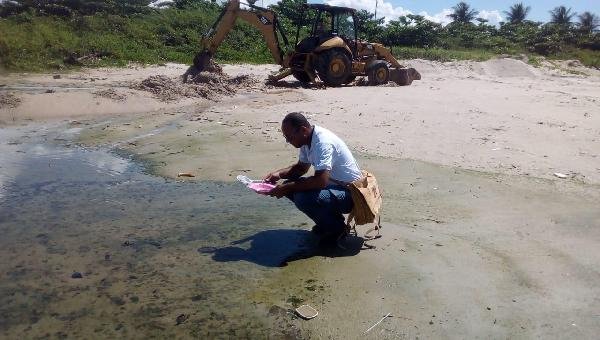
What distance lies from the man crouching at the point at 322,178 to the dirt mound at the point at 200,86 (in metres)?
8.88

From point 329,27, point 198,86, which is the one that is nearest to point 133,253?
point 198,86

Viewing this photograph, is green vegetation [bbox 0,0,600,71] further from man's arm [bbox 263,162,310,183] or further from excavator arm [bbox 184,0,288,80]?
man's arm [bbox 263,162,310,183]

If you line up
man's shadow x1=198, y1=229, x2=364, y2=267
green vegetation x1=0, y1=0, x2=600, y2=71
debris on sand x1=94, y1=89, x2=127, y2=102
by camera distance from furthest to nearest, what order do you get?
green vegetation x1=0, y1=0, x2=600, y2=71 < debris on sand x1=94, y1=89, x2=127, y2=102 < man's shadow x1=198, y1=229, x2=364, y2=267

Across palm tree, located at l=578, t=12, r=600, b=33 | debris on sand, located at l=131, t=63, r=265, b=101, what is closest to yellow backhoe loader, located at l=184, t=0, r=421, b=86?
debris on sand, located at l=131, t=63, r=265, b=101

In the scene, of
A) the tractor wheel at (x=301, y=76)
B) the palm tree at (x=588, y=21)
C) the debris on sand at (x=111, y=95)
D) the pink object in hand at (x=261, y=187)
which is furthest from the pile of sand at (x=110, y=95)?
the palm tree at (x=588, y=21)

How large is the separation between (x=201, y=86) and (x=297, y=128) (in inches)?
398

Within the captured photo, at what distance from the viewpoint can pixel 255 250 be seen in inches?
186

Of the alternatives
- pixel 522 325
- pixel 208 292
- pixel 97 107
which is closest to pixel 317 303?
pixel 208 292

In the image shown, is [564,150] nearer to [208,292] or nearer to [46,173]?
[208,292]

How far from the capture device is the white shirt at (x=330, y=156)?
4430 mm

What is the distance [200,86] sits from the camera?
46.0 ft

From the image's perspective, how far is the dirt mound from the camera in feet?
43.1

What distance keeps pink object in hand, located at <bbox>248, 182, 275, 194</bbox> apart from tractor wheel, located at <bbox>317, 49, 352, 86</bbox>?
11812 millimetres

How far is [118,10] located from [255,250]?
2534cm
